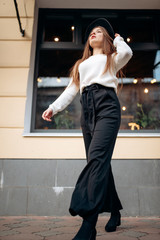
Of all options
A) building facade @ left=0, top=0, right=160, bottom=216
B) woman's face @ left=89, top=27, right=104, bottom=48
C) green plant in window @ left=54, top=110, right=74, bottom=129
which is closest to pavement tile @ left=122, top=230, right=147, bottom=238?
building facade @ left=0, top=0, right=160, bottom=216

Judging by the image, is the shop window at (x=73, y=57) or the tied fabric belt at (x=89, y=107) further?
the shop window at (x=73, y=57)

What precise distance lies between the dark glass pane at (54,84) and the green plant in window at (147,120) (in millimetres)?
1105

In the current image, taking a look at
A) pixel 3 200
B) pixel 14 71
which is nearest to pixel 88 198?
pixel 3 200

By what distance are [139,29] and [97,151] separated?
3.00 meters

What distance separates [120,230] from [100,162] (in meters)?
0.84

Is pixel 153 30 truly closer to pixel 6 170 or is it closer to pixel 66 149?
pixel 66 149

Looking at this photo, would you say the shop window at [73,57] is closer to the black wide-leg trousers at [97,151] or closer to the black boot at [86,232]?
the black wide-leg trousers at [97,151]

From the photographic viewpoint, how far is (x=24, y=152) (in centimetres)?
288

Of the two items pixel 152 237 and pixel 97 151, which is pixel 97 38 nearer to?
pixel 97 151

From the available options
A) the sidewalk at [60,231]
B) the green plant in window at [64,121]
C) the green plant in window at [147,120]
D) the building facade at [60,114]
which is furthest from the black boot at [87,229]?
the green plant in window at [147,120]

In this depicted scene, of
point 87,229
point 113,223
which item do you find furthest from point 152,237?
point 87,229

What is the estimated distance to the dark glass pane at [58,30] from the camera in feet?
12.1

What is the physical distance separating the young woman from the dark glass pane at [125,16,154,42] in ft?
6.01

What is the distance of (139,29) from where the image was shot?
3729mm
